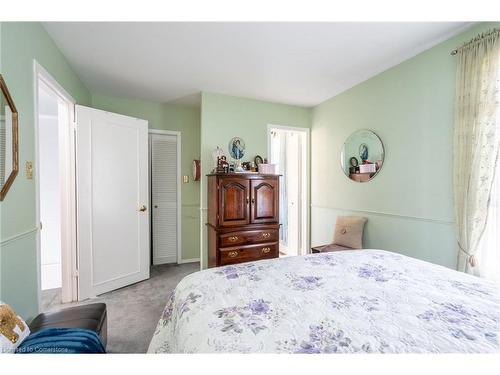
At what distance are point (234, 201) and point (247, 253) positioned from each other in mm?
680

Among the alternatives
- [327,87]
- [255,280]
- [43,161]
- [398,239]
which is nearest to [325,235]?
[398,239]

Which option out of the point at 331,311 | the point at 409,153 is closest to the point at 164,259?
the point at 331,311

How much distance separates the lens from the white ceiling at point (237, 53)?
184 cm

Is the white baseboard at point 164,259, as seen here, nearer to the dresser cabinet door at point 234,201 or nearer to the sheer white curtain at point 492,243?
the dresser cabinet door at point 234,201

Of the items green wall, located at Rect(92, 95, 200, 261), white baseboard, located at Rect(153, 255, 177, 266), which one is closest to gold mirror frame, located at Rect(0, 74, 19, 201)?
green wall, located at Rect(92, 95, 200, 261)

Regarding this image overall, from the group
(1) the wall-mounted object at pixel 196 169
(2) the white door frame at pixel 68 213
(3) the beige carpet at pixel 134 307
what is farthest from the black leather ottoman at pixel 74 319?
(1) the wall-mounted object at pixel 196 169

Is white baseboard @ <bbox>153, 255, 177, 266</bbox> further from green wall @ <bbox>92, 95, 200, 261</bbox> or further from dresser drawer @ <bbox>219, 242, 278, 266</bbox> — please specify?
dresser drawer @ <bbox>219, 242, 278, 266</bbox>

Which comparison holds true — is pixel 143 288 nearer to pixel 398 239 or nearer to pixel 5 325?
pixel 5 325

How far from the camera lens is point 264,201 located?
300 centimetres

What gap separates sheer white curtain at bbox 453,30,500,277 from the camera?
5.44ft

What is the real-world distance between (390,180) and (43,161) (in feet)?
14.9

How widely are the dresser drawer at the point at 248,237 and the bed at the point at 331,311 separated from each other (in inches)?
51.2

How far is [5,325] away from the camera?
970mm

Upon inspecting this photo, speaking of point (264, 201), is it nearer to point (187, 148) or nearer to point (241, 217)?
point (241, 217)
